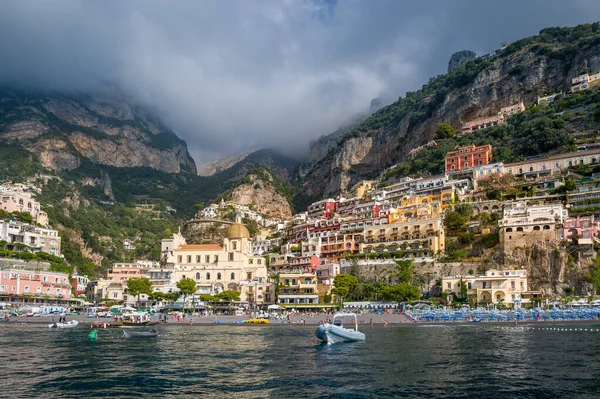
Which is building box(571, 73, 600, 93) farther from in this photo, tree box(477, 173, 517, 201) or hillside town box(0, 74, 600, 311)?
tree box(477, 173, 517, 201)

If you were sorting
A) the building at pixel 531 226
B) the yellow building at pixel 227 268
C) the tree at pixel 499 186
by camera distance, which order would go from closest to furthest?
1. the building at pixel 531 226
2. the yellow building at pixel 227 268
3. the tree at pixel 499 186

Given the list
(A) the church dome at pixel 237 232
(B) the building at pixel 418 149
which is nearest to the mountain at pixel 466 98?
(B) the building at pixel 418 149

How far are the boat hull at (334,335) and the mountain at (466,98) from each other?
8466cm

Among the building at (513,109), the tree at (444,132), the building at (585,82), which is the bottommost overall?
the tree at (444,132)

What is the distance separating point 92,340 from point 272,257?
212 ft

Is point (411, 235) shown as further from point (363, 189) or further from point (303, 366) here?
point (303, 366)

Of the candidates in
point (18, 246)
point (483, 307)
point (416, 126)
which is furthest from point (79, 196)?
point (483, 307)

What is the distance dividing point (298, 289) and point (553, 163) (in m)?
50.8

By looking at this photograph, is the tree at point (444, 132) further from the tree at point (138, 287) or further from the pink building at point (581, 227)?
the tree at point (138, 287)

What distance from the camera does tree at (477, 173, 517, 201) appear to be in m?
100

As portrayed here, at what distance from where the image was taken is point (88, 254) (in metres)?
143

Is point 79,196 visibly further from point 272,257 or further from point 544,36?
point 544,36

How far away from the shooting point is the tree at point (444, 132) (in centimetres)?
14600

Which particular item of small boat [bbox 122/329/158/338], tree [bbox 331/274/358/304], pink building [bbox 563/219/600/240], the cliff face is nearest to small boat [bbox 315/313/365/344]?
small boat [bbox 122/329/158/338]
